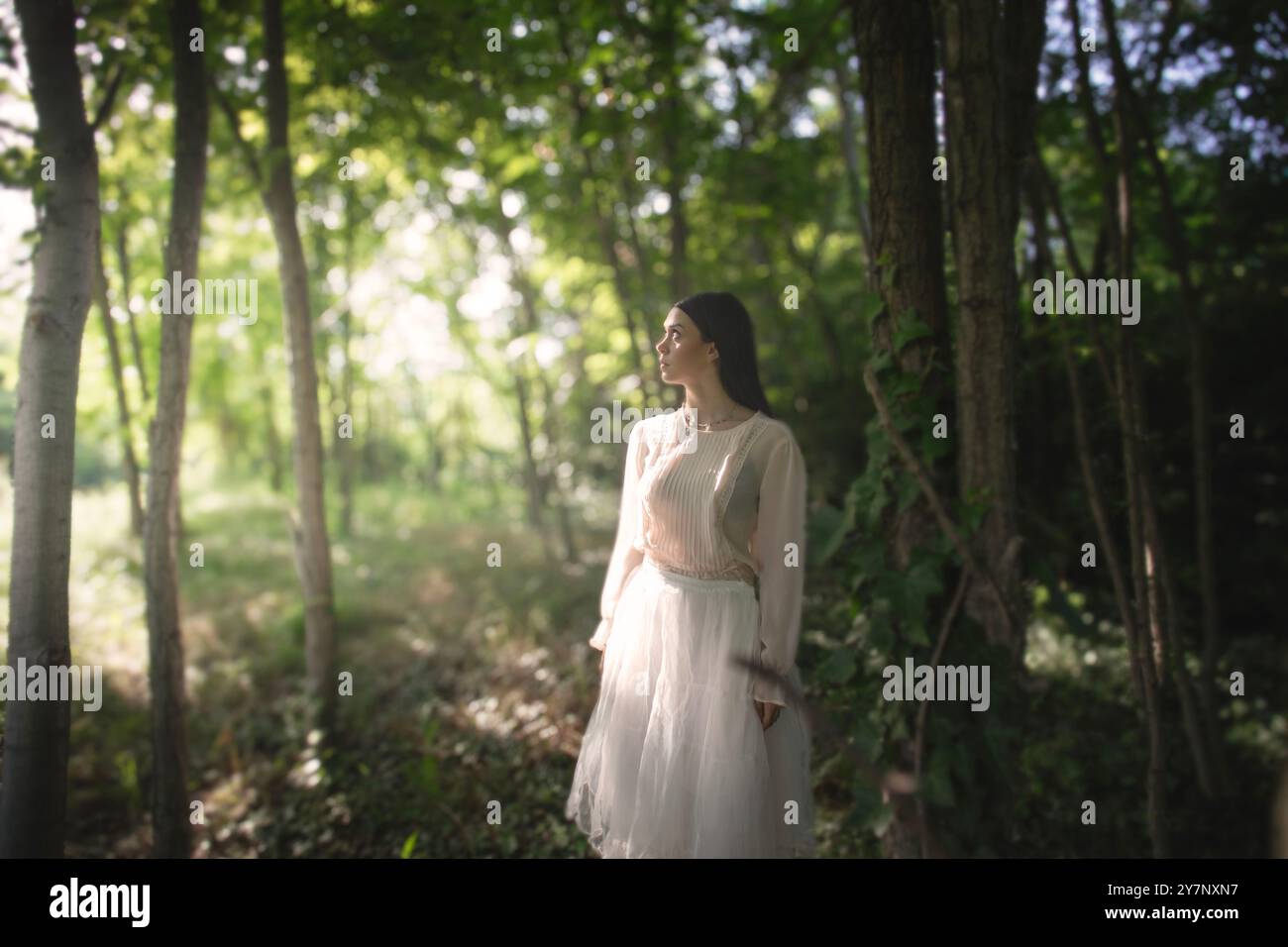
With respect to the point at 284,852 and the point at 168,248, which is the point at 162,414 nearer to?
the point at 168,248

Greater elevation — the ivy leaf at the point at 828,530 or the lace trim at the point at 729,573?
the ivy leaf at the point at 828,530

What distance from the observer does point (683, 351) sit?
2.38 meters

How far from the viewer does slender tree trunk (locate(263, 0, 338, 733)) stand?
4.71 m

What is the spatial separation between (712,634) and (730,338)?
3.38 ft

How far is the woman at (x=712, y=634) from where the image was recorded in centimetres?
228

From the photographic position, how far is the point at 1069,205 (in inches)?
202

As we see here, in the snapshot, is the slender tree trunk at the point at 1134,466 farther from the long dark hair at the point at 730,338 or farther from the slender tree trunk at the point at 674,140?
the slender tree trunk at the point at 674,140

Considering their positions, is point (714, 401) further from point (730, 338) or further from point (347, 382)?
point (347, 382)

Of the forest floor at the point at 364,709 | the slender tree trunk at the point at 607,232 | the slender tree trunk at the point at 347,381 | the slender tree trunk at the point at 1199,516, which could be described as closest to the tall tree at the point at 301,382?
the forest floor at the point at 364,709

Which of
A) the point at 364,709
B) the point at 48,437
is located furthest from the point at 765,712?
the point at 364,709

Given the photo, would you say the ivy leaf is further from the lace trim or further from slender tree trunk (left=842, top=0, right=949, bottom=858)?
the lace trim

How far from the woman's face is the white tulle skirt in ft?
2.39

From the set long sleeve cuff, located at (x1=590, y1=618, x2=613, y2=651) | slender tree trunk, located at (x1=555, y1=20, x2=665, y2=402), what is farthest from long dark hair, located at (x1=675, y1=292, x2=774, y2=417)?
slender tree trunk, located at (x1=555, y1=20, x2=665, y2=402)

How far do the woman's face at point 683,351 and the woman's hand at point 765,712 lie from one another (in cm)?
113
